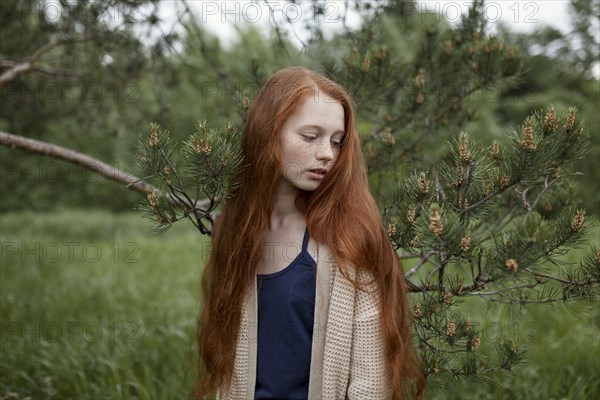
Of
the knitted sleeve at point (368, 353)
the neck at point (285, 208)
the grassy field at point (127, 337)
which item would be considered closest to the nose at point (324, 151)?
the neck at point (285, 208)

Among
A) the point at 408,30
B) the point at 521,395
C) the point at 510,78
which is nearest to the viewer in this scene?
the point at 510,78

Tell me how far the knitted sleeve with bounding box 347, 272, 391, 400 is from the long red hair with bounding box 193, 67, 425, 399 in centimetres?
2

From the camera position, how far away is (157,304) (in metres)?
3.99

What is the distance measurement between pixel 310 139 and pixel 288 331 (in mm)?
545

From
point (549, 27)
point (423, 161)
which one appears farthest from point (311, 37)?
point (549, 27)

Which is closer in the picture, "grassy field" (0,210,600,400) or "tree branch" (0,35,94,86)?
"tree branch" (0,35,94,86)

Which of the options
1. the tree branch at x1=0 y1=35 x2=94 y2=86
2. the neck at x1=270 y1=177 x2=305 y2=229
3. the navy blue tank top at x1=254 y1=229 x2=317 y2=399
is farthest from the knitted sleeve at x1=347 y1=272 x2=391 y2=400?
the tree branch at x1=0 y1=35 x2=94 y2=86

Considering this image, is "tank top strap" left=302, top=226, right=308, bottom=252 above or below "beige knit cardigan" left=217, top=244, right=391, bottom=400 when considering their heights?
above

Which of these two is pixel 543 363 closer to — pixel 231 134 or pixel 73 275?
pixel 231 134

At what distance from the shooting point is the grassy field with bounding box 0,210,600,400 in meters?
2.47

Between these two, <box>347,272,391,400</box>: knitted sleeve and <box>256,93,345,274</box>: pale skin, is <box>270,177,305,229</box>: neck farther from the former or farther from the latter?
<box>347,272,391,400</box>: knitted sleeve

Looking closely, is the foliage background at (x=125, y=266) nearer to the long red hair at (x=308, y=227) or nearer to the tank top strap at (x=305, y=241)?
the long red hair at (x=308, y=227)

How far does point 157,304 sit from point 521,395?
2.62 meters

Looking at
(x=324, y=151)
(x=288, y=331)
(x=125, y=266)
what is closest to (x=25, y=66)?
(x=324, y=151)
